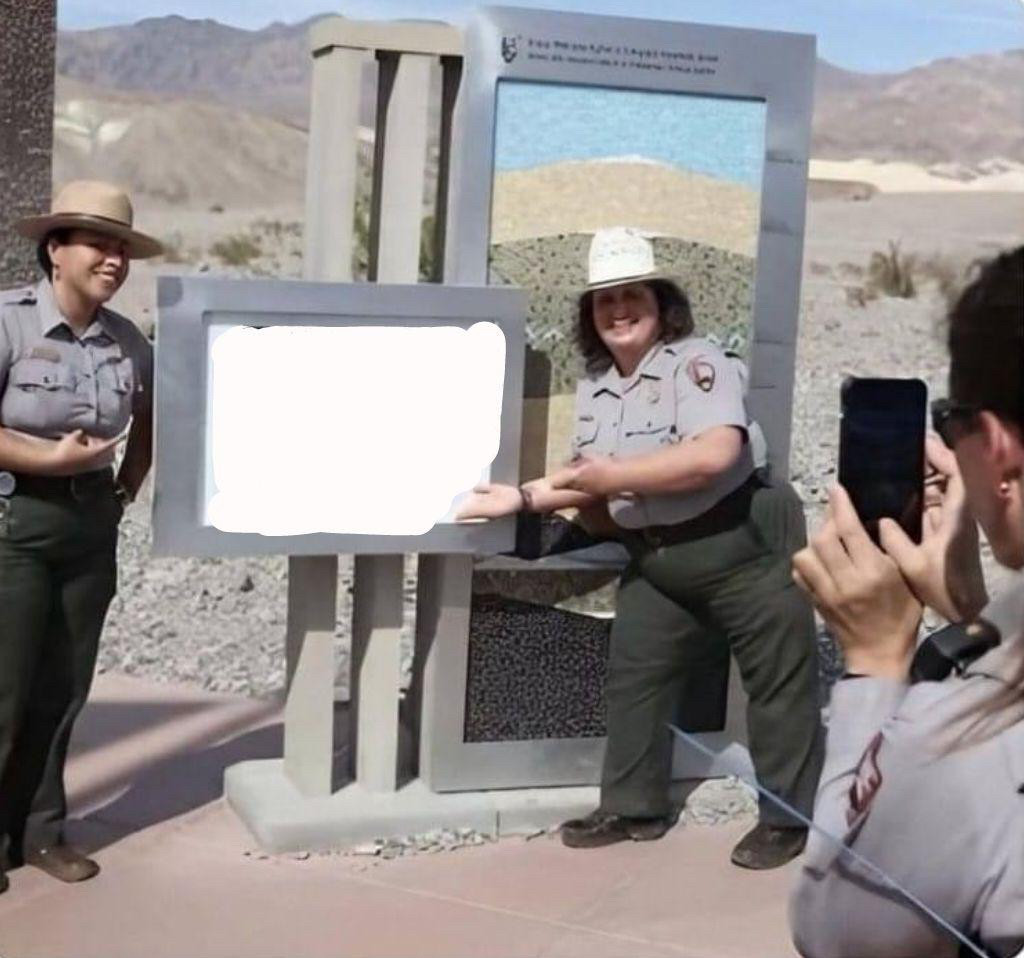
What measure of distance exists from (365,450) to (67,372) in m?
0.75

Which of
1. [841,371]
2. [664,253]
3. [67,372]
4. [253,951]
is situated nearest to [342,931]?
[253,951]

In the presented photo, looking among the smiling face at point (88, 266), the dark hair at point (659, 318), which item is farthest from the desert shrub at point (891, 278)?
the smiling face at point (88, 266)

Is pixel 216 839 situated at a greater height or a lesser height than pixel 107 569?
lesser

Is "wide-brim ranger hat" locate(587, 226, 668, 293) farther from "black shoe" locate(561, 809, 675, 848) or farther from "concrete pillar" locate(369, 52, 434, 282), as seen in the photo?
"black shoe" locate(561, 809, 675, 848)

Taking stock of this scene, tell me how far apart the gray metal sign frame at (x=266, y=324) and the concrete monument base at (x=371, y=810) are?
2.09 ft

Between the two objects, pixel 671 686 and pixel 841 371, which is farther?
pixel 841 371

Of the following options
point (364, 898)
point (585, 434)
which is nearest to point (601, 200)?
point (585, 434)

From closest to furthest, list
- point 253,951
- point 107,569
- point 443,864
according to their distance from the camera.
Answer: point 253,951 < point 107,569 < point 443,864

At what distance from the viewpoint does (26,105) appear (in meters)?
5.53

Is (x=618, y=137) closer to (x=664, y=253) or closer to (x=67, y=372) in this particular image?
(x=664, y=253)

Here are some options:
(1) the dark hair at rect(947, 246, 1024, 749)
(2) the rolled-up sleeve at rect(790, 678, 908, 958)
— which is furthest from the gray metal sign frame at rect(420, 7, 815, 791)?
(1) the dark hair at rect(947, 246, 1024, 749)

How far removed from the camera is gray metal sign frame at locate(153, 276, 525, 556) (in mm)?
4211

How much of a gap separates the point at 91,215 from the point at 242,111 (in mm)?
43728

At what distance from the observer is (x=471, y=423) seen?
4492 millimetres
